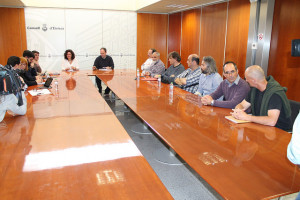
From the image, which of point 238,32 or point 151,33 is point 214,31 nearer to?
point 238,32

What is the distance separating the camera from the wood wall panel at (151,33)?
862cm

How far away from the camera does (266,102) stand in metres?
2.27

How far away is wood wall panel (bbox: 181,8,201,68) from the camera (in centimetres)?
696

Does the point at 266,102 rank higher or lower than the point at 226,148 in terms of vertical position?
higher

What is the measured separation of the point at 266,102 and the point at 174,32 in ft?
21.7

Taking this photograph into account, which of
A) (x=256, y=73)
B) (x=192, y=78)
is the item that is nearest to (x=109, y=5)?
(x=192, y=78)

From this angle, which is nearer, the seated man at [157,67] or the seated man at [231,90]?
the seated man at [231,90]

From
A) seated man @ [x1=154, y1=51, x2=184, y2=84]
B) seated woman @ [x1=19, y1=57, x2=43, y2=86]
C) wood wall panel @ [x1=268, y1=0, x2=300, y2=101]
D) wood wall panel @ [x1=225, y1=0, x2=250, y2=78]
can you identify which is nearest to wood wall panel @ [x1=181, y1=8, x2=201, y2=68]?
wood wall panel @ [x1=225, y1=0, x2=250, y2=78]

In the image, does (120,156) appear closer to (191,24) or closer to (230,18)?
(230,18)

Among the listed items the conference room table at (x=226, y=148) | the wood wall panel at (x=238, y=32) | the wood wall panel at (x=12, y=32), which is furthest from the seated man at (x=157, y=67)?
the wood wall panel at (x=12, y=32)

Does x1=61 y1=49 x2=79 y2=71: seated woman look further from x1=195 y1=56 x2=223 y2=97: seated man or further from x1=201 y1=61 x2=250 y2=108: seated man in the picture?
x1=201 y1=61 x2=250 y2=108: seated man

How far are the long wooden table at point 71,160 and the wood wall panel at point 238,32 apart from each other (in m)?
3.85

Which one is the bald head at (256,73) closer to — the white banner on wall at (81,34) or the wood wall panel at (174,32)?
the wood wall panel at (174,32)

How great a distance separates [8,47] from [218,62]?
635 cm
